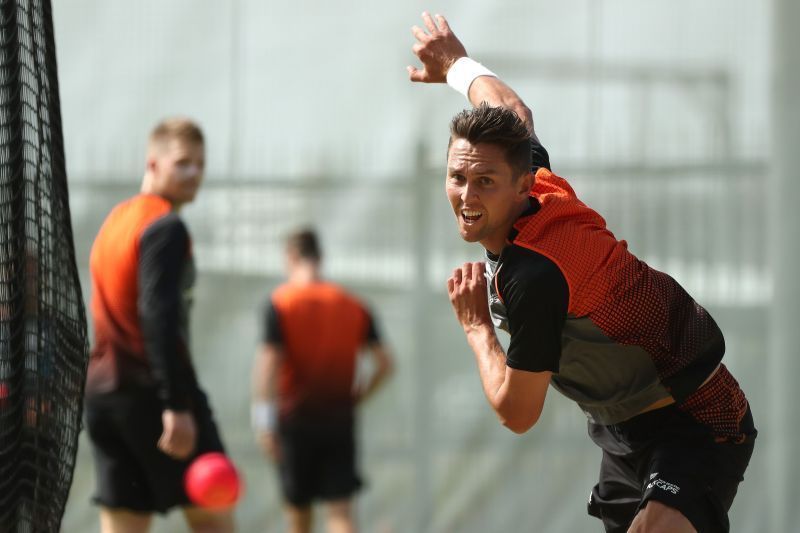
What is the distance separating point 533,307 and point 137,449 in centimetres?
212

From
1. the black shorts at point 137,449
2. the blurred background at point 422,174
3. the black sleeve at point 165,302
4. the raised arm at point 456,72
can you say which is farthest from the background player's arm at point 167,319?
the blurred background at point 422,174

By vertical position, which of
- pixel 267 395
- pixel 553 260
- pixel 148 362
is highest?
pixel 553 260

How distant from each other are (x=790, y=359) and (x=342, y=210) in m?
2.36

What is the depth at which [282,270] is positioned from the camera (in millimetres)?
6320

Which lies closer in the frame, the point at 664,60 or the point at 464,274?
the point at 464,274

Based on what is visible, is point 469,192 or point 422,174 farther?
point 422,174

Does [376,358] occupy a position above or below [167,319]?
below

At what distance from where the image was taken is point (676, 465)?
2.90 metres

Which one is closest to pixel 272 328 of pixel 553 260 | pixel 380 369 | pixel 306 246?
A: pixel 306 246

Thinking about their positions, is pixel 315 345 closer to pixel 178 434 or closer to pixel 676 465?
pixel 178 434

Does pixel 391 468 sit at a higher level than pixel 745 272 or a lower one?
lower

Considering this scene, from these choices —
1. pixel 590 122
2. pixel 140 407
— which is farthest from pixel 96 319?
pixel 590 122

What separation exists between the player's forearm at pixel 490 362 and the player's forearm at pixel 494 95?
24.5 inches

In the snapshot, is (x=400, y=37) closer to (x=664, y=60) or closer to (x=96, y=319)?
(x=664, y=60)
